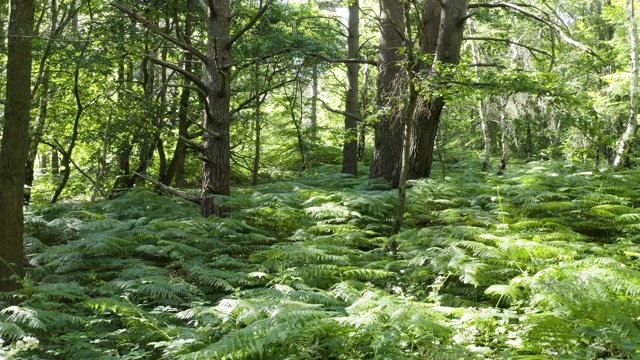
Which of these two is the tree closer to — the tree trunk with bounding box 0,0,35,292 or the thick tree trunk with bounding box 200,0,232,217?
the thick tree trunk with bounding box 200,0,232,217

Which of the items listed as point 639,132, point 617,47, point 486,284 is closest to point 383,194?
point 486,284

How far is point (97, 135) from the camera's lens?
11562 millimetres

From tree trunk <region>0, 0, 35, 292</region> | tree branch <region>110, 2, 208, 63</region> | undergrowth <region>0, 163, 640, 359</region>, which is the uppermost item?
tree branch <region>110, 2, 208, 63</region>

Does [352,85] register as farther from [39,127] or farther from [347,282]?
[347,282]

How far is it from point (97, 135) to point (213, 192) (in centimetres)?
559

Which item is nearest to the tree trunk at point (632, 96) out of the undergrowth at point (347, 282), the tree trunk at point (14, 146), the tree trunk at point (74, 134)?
the undergrowth at point (347, 282)

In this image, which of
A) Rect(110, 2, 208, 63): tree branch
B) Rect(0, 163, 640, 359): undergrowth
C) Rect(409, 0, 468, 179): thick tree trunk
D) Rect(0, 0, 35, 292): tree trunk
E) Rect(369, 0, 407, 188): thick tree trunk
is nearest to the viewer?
Rect(0, 163, 640, 359): undergrowth

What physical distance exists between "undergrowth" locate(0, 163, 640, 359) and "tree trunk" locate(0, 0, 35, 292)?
372mm

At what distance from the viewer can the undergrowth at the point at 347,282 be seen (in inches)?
121

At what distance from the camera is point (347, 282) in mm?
4312

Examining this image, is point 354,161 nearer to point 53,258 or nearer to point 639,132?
point 53,258

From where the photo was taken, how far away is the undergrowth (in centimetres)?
306

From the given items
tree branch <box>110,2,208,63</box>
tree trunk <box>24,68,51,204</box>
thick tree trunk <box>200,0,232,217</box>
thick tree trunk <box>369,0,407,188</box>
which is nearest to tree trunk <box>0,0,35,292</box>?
tree branch <box>110,2,208,63</box>

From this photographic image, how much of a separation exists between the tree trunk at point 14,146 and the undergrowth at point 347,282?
372mm
